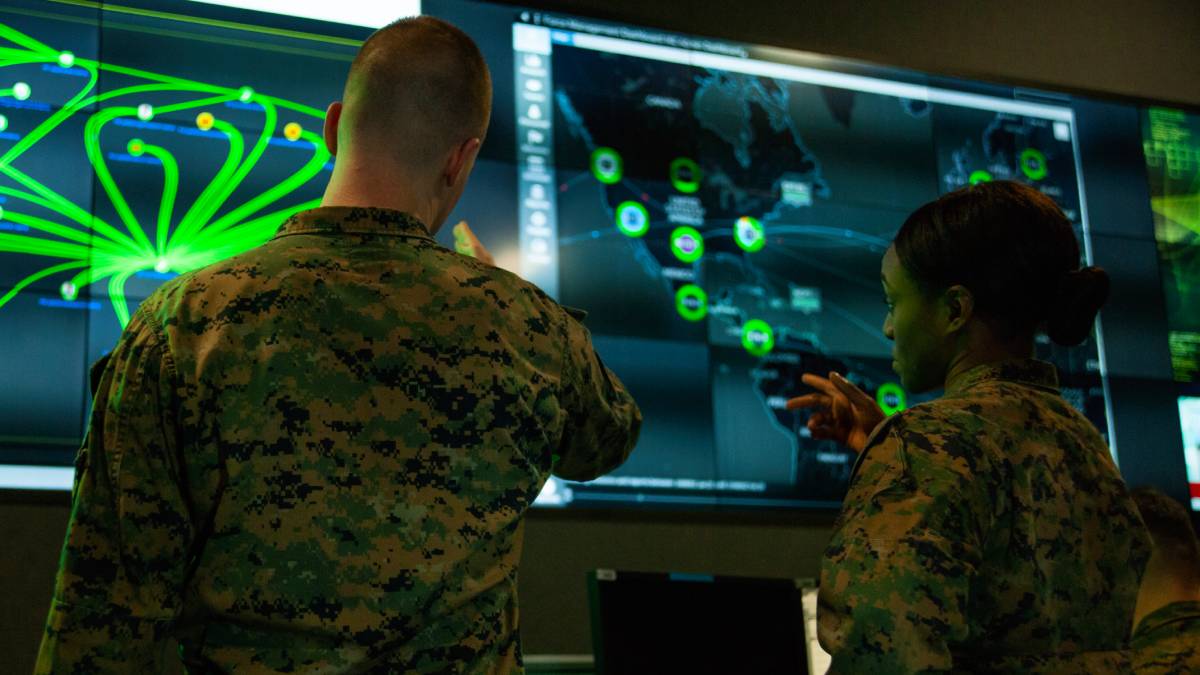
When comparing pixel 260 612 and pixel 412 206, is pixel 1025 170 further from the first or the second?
pixel 260 612

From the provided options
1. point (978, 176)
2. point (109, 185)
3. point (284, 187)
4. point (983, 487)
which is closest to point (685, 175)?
point (978, 176)

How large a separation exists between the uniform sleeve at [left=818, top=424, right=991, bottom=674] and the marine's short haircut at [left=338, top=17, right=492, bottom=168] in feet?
2.04

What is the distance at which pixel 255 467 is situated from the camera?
1239 mm

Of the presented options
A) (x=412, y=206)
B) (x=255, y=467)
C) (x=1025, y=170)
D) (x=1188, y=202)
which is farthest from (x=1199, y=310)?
(x=255, y=467)

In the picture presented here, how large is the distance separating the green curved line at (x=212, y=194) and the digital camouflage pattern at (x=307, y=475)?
134 centimetres

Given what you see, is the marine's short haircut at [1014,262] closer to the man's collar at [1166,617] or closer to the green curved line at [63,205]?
the man's collar at [1166,617]

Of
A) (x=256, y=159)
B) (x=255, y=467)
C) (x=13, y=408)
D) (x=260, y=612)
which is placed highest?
(x=256, y=159)

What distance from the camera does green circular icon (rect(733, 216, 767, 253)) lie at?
316cm

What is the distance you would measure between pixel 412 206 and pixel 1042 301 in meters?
0.77

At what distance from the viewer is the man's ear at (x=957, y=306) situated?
1.58 metres

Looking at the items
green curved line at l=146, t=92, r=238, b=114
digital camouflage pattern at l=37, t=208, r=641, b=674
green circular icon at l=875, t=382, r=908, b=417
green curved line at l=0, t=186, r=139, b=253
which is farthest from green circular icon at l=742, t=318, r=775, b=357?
digital camouflage pattern at l=37, t=208, r=641, b=674

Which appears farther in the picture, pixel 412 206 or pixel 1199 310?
pixel 1199 310

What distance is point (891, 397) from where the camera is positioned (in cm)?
322

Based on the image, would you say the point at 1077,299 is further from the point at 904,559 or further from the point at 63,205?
the point at 63,205
